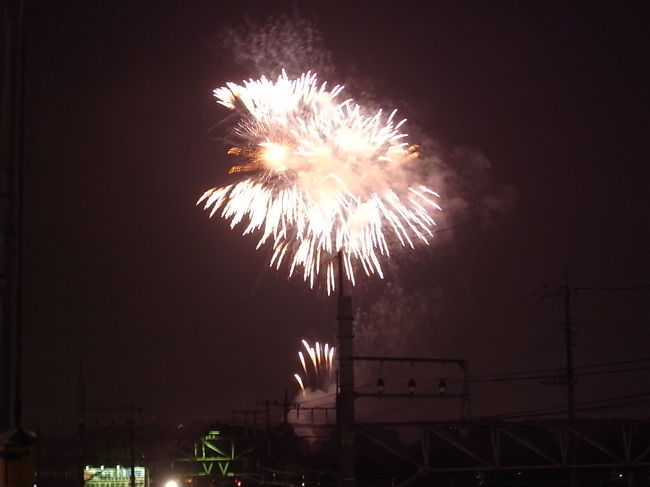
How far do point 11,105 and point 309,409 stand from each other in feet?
167

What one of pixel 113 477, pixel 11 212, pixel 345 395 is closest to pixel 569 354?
pixel 345 395

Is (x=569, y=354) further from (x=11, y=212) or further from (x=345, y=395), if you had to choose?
(x=11, y=212)

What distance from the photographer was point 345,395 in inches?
1248

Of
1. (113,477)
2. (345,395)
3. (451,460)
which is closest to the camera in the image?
(345,395)

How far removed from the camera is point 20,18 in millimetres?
8547

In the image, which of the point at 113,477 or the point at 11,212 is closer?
the point at 11,212

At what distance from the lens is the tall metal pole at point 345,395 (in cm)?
3100

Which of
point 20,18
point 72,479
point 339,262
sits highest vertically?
point 339,262

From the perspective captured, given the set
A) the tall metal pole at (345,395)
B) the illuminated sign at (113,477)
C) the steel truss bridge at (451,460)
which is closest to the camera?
the tall metal pole at (345,395)

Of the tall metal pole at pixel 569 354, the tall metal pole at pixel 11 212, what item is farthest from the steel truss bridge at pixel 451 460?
the tall metal pole at pixel 11 212

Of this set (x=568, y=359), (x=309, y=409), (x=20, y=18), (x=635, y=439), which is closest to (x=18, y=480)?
(x=20, y=18)

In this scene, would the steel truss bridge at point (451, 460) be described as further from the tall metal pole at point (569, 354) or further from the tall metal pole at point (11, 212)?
the tall metal pole at point (11, 212)

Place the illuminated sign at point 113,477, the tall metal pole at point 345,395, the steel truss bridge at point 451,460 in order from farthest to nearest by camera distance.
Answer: the illuminated sign at point 113,477
the steel truss bridge at point 451,460
the tall metal pole at point 345,395

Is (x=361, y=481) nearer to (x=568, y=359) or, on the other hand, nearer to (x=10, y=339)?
(x=568, y=359)
